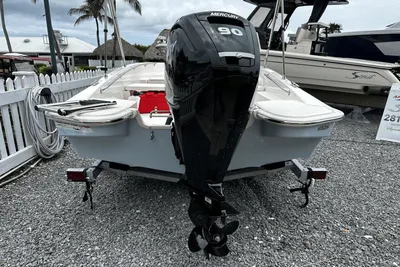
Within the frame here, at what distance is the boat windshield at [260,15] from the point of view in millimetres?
5867

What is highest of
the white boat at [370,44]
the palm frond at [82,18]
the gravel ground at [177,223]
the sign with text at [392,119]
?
the palm frond at [82,18]

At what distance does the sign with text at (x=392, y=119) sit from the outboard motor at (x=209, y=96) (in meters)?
4.25

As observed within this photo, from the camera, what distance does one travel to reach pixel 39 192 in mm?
2527

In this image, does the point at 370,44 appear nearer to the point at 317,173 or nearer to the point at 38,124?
the point at 317,173

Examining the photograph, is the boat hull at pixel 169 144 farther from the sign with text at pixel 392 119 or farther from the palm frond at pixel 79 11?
the palm frond at pixel 79 11

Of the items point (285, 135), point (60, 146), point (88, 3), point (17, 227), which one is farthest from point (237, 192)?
point (88, 3)

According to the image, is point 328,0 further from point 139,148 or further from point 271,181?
point 139,148

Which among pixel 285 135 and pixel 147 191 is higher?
pixel 285 135

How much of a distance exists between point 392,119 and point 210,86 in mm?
4611

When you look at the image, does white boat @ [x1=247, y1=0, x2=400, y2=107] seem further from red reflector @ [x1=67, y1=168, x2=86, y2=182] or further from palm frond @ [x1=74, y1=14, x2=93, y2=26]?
palm frond @ [x1=74, y1=14, x2=93, y2=26]

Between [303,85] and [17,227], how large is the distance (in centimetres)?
550

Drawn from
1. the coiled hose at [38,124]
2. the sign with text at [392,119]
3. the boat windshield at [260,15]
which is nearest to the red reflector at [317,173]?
the coiled hose at [38,124]

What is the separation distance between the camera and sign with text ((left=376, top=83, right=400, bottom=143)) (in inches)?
176

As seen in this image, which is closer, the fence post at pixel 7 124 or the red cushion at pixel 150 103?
the red cushion at pixel 150 103
